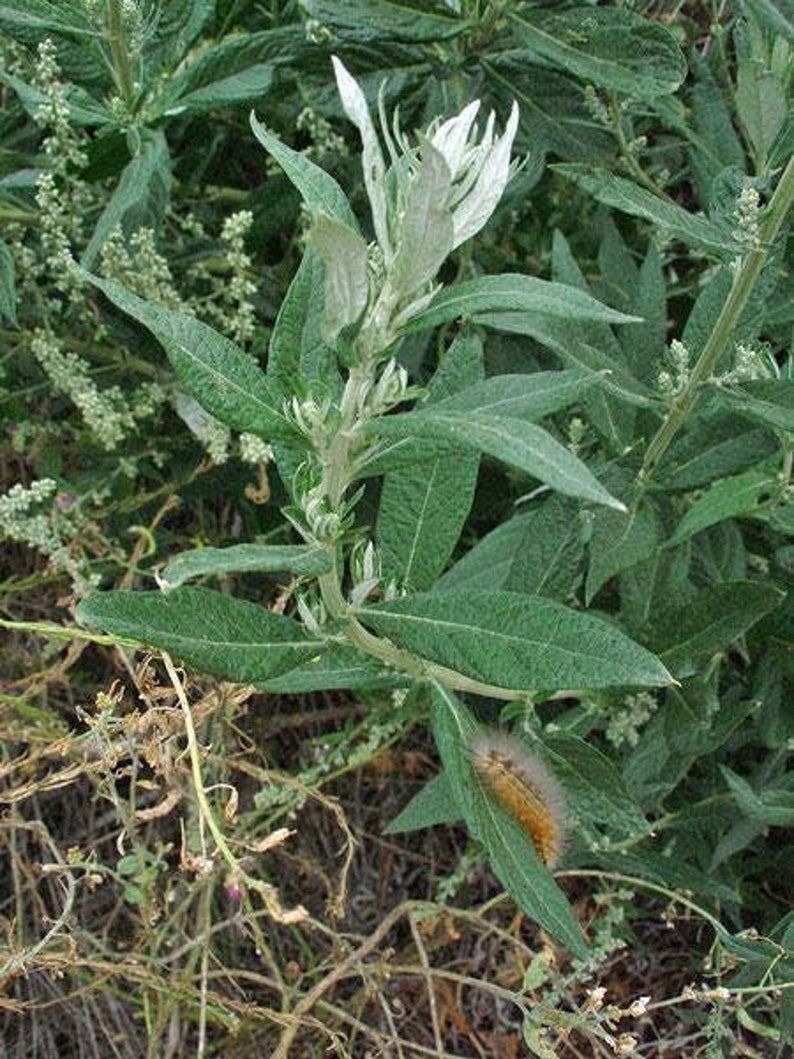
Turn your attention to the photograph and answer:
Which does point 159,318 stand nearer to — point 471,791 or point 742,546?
point 471,791

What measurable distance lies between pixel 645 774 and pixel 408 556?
0.52m

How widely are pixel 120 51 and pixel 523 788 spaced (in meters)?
0.94

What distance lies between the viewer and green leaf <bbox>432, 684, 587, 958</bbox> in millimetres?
1284

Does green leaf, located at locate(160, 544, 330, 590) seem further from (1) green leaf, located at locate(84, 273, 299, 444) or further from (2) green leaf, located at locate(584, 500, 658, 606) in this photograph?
(2) green leaf, located at locate(584, 500, 658, 606)

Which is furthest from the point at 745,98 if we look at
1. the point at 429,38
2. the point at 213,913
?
the point at 213,913

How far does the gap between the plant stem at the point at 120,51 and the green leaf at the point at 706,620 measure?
880 millimetres

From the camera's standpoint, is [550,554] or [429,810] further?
[429,810]

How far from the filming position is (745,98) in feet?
4.54

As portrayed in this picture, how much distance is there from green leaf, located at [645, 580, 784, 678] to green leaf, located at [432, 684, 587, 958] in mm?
304

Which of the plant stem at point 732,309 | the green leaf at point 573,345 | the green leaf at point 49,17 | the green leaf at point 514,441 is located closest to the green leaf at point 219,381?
the green leaf at point 514,441

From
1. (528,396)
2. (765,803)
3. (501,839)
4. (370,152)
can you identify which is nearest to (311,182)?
(370,152)

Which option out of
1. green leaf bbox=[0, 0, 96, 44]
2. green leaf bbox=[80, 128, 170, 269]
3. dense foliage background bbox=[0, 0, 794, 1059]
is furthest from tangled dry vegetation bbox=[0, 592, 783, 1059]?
green leaf bbox=[0, 0, 96, 44]

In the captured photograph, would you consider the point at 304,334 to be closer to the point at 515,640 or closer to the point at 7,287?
the point at 515,640

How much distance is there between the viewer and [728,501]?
1.50 meters
